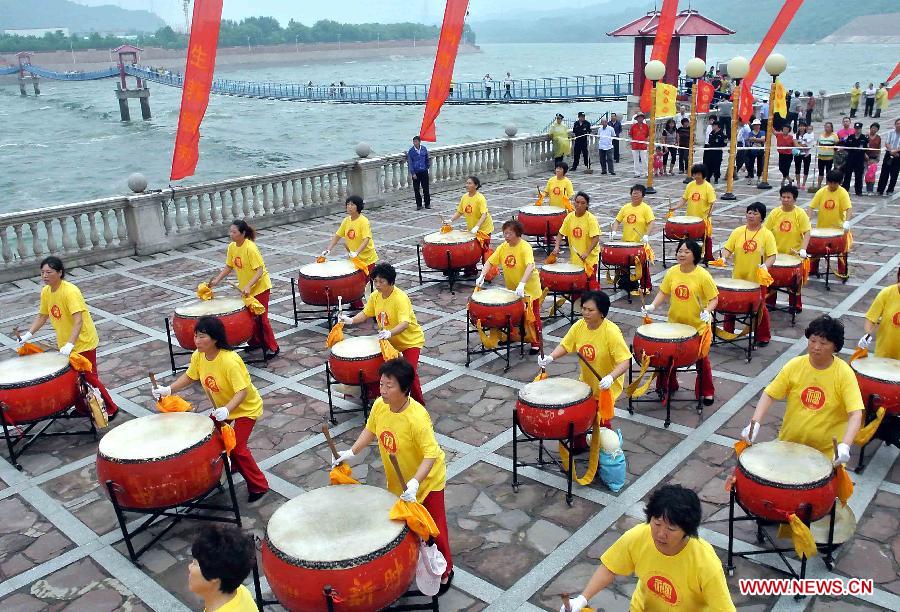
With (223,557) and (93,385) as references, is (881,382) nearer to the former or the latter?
(223,557)

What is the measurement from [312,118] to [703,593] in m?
85.1

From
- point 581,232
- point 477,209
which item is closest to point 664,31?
point 477,209

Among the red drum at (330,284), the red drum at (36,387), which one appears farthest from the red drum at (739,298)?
the red drum at (36,387)

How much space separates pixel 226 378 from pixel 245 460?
854 millimetres

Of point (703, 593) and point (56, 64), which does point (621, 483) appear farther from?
point (56, 64)

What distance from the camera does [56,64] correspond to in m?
121

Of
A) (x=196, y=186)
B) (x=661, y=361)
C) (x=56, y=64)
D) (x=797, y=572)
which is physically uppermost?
(x=56, y=64)

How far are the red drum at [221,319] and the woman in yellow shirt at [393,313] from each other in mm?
2201

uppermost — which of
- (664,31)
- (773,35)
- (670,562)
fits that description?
(664,31)

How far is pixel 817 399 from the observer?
20.0 ft

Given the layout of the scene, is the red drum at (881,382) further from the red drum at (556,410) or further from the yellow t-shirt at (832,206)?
the yellow t-shirt at (832,206)

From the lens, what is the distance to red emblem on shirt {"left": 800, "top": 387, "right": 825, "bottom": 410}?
239 inches

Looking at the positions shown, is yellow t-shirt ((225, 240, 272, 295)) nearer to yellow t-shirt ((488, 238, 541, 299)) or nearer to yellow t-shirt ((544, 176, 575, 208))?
yellow t-shirt ((488, 238, 541, 299))

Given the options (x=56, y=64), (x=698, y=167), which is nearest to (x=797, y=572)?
(x=698, y=167)
